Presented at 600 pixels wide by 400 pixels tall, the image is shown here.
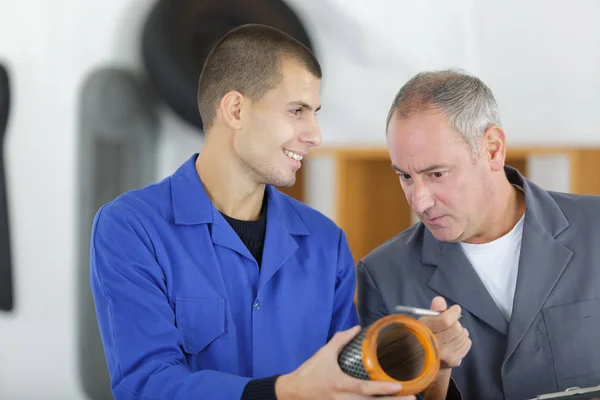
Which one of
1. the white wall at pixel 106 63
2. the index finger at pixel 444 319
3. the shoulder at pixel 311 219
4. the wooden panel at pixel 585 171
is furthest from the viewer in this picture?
the white wall at pixel 106 63

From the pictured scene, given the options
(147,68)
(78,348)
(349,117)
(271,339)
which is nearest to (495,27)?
(349,117)

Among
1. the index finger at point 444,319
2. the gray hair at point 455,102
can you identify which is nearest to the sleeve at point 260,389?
the index finger at point 444,319

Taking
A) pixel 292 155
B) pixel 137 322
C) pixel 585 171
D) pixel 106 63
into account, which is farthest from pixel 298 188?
pixel 137 322

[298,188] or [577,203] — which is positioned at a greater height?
[577,203]

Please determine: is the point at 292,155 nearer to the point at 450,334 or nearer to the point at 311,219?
the point at 311,219

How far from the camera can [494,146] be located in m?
1.90

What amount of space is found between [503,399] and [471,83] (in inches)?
28.8

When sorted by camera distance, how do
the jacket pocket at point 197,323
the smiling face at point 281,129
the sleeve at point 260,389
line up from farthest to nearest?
the smiling face at point 281,129 → the jacket pocket at point 197,323 → the sleeve at point 260,389

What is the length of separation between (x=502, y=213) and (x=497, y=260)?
0.38ft

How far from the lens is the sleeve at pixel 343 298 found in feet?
5.93

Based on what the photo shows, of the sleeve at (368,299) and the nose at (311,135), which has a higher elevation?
the nose at (311,135)

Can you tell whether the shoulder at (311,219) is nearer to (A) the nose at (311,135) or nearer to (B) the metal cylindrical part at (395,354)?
(A) the nose at (311,135)

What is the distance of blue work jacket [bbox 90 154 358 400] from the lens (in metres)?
1.49

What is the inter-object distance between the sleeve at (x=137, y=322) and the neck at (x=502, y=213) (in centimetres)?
82
